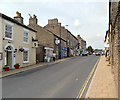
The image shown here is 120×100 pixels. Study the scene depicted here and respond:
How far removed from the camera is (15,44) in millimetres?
14070

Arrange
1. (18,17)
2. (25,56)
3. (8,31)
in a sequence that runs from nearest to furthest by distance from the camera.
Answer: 1. (8,31)
2. (25,56)
3. (18,17)

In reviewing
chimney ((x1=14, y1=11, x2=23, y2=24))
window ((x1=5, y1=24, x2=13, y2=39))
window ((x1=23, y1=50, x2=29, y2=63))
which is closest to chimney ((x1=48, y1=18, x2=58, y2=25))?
chimney ((x1=14, y1=11, x2=23, y2=24))

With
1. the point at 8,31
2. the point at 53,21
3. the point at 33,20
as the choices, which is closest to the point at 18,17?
the point at 8,31

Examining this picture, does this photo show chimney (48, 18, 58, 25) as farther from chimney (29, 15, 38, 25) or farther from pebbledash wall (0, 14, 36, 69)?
pebbledash wall (0, 14, 36, 69)

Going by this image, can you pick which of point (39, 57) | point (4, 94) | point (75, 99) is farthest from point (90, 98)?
point (39, 57)

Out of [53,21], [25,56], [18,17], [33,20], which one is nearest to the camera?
[25,56]

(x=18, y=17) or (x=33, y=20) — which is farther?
(x=33, y=20)

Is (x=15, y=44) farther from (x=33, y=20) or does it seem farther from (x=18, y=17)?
(x=33, y=20)

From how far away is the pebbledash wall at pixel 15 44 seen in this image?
Answer: 12078 millimetres

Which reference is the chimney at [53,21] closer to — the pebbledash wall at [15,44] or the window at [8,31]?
the pebbledash wall at [15,44]

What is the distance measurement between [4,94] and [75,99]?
→ 3.81 metres

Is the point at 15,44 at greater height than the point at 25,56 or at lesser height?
greater

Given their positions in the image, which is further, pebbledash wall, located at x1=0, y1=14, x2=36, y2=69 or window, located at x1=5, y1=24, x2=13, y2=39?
window, located at x1=5, y1=24, x2=13, y2=39

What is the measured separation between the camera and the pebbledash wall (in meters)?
12.1
